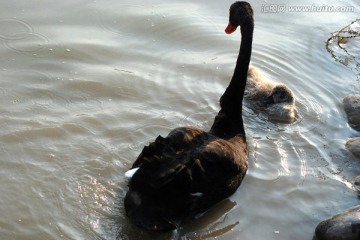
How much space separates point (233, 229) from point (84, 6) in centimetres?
434

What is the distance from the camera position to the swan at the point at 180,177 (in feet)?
14.1

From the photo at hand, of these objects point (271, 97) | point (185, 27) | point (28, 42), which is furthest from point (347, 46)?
point (28, 42)

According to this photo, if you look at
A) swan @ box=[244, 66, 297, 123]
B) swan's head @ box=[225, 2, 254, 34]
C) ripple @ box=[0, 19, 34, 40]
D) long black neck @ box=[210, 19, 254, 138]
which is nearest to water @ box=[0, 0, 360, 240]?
ripple @ box=[0, 19, 34, 40]

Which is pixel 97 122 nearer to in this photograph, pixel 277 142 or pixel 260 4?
pixel 277 142

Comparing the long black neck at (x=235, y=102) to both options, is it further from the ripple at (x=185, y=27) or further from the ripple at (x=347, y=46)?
the ripple at (x=347, y=46)

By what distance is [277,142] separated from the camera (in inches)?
238

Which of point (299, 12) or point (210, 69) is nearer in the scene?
point (210, 69)

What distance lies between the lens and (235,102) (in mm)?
5656

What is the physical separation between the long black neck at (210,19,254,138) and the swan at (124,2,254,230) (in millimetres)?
275

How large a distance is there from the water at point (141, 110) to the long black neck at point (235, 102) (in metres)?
0.42

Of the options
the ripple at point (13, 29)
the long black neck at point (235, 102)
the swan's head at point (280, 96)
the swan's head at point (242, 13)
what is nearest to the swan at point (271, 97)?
the swan's head at point (280, 96)

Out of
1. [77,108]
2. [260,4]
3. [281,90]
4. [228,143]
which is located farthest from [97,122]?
[260,4]

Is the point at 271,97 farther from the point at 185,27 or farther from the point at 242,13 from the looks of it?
the point at 185,27

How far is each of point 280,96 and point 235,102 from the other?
43.9 inches
